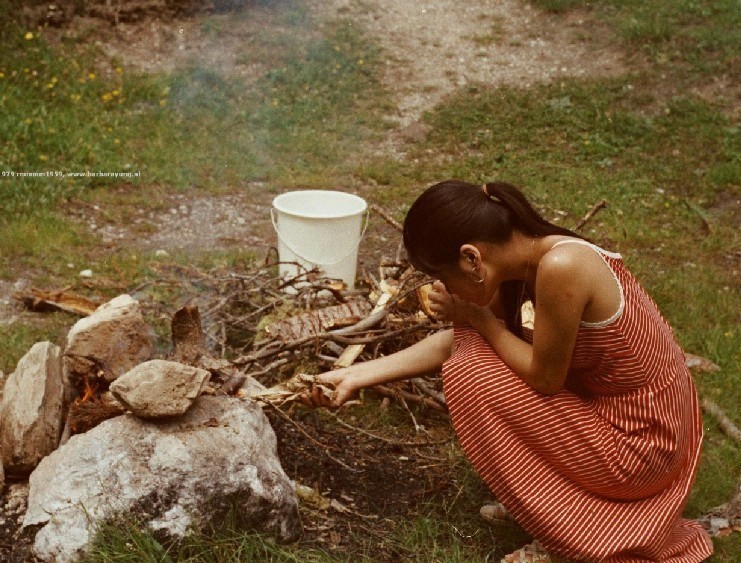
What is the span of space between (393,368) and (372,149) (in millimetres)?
4718

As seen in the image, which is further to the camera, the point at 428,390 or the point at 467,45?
the point at 467,45

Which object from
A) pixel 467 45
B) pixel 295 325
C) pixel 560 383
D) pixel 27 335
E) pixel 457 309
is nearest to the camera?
pixel 560 383

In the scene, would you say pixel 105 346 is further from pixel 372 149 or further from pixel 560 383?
pixel 372 149

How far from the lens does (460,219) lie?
2.23 m

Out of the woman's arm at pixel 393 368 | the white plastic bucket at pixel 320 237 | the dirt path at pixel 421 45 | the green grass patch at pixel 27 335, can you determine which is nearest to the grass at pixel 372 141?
the green grass patch at pixel 27 335

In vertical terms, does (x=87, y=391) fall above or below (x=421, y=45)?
above

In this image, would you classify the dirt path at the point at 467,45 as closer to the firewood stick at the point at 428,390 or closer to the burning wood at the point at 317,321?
the burning wood at the point at 317,321

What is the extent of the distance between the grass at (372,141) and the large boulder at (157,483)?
142 centimetres

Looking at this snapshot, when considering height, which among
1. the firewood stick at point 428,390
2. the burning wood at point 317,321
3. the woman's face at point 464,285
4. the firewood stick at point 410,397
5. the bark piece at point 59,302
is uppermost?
the woman's face at point 464,285

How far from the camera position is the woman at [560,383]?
7.40 ft

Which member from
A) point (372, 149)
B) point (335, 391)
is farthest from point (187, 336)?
point (372, 149)

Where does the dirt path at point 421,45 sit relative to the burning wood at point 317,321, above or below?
below

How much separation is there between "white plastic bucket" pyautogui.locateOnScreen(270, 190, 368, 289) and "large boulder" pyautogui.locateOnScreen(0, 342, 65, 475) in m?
1.52

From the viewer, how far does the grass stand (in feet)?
16.4
